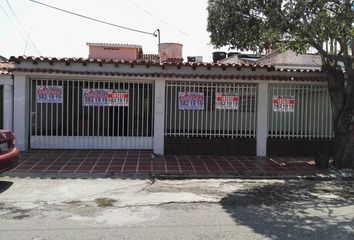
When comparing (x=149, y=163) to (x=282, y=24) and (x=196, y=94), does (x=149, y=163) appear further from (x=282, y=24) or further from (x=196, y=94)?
(x=282, y=24)

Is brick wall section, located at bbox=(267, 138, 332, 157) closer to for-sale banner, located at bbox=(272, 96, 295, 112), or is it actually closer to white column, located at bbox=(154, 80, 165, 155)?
for-sale banner, located at bbox=(272, 96, 295, 112)

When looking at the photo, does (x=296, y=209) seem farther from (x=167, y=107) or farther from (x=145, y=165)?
(x=167, y=107)

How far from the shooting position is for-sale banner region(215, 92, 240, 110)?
12.8 m

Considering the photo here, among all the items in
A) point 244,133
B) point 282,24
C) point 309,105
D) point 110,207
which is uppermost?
point 282,24

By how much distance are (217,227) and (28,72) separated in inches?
322

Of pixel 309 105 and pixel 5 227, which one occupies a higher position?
pixel 309 105

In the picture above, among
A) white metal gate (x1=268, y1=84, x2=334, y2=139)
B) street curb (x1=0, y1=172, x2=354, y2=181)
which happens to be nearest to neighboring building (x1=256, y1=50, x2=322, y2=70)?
white metal gate (x1=268, y1=84, x2=334, y2=139)

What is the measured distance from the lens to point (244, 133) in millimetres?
12992

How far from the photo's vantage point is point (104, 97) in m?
12.9

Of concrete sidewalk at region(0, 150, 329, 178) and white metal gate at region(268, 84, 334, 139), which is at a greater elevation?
white metal gate at region(268, 84, 334, 139)

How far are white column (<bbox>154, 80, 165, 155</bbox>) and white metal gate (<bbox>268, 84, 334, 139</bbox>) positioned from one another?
3154 millimetres

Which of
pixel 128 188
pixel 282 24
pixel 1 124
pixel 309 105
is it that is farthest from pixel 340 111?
pixel 1 124

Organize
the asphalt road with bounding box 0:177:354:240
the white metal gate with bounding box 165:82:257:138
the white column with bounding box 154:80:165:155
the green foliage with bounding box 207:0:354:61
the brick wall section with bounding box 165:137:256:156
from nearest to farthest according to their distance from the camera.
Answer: the asphalt road with bounding box 0:177:354:240, the green foliage with bounding box 207:0:354:61, the white column with bounding box 154:80:165:155, the brick wall section with bounding box 165:137:256:156, the white metal gate with bounding box 165:82:257:138

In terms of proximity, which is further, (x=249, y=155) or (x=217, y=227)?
(x=249, y=155)
